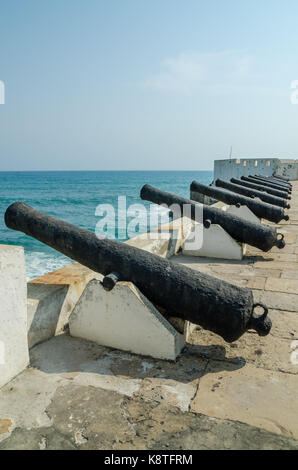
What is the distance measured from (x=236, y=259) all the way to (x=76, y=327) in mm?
3472

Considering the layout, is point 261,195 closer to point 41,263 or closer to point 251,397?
point 251,397

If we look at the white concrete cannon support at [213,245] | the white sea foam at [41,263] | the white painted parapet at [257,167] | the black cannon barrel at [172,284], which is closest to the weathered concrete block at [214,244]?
the white concrete cannon support at [213,245]

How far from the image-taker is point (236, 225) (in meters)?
5.68

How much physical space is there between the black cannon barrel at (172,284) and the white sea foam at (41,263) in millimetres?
8305

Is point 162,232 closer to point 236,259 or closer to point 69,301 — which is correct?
point 236,259

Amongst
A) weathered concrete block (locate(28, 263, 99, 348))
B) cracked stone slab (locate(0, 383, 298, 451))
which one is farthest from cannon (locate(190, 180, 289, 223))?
cracked stone slab (locate(0, 383, 298, 451))

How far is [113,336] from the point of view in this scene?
290 cm

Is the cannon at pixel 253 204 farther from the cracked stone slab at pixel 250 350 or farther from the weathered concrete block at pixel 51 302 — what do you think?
the weathered concrete block at pixel 51 302

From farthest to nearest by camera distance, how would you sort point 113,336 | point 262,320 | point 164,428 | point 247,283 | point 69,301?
point 247,283
point 69,301
point 113,336
point 262,320
point 164,428

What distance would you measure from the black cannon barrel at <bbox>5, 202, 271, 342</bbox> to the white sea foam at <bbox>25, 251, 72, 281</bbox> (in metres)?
8.30

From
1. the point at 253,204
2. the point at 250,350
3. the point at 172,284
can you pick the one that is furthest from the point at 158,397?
the point at 253,204

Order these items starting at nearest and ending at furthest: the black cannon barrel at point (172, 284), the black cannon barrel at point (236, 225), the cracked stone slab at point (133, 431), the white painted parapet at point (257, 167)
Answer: the cracked stone slab at point (133, 431)
the black cannon barrel at point (172, 284)
the black cannon barrel at point (236, 225)
the white painted parapet at point (257, 167)

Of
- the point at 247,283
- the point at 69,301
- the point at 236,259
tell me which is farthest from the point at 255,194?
the point at 69,301

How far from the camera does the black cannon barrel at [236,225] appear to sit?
5.49m
